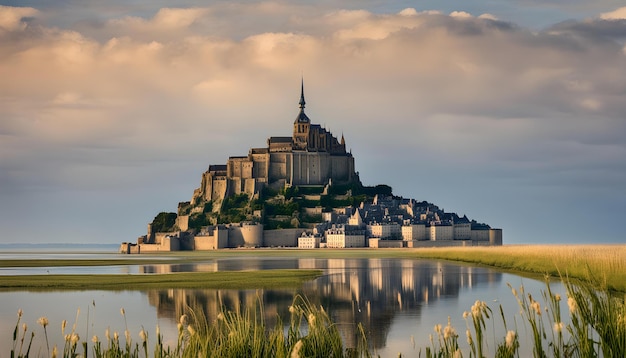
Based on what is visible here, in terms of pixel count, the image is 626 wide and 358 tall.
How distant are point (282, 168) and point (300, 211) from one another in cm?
961

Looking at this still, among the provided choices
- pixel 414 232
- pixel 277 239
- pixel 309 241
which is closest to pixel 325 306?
pixel 309 241

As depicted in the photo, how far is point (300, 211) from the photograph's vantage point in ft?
441

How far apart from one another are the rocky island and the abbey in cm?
16

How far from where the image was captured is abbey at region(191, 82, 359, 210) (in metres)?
139

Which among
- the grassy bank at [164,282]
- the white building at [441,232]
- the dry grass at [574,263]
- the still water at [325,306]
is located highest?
the white building at [441,232]

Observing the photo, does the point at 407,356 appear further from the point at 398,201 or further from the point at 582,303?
the point at 398,201

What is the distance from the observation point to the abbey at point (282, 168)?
13938 centimetres

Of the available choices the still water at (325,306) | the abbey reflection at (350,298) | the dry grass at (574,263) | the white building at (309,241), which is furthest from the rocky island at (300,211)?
the still water at (325,306)

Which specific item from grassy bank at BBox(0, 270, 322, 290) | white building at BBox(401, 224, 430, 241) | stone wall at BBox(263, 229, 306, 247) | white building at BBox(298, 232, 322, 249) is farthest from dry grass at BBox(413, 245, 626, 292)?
stone wall at BBox(263, 229, 306, 247)

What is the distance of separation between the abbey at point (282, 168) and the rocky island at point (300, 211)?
0.16m

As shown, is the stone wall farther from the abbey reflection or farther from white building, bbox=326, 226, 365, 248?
the abbey reflection

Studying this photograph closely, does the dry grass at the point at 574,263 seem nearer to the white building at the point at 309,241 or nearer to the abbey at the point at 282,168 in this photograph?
the white building at the point at 309,241

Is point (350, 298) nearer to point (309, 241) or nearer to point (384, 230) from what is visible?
point (309, 241)

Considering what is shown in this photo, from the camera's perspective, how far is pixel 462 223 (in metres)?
134
